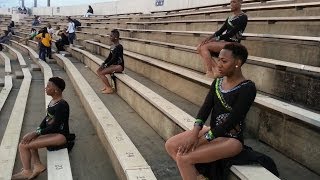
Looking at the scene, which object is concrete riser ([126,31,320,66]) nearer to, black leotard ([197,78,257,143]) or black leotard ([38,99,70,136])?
black leotard ([197,78,257,143])

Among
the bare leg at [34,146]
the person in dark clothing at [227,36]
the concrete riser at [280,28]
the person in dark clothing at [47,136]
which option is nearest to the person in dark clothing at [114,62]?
the concrete riser at [280,28]

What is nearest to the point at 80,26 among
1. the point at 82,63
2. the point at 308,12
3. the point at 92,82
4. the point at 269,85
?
the point at 82,63

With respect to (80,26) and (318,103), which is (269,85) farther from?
(80,26)

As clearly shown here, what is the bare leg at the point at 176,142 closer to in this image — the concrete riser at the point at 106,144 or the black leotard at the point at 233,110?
the black leotard at the point at 233,110

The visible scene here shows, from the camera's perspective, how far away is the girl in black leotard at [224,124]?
8.71 ft

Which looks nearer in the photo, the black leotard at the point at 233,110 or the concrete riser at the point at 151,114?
the black leotard at the point at 233,110

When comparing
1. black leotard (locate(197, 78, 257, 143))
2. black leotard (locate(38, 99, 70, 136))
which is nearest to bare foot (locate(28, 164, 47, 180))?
black leotard (locate(38, 99, 70, 136))

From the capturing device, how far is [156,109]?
4695 millimetres

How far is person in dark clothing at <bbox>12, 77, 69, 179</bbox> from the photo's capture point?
4062 mm

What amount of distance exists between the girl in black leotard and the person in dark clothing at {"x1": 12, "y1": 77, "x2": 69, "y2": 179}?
1.93 m

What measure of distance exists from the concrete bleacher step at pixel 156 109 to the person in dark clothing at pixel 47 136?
3.93ft

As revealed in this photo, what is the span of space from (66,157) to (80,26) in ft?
54.2

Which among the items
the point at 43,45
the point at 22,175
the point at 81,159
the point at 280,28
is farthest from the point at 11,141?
the point at 43,45

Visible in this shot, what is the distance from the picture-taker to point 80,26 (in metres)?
19.6
